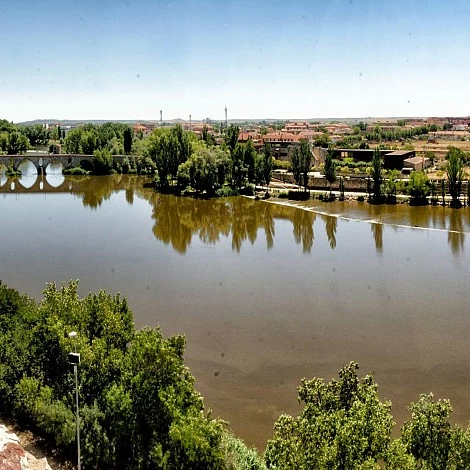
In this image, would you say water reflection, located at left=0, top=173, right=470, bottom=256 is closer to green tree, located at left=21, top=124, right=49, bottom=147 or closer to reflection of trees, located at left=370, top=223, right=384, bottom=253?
reflection of trees, located at left=370, top=223, right=384, bottom=253

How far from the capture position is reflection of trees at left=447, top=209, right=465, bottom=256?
73.8 ft

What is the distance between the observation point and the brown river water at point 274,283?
11.6m

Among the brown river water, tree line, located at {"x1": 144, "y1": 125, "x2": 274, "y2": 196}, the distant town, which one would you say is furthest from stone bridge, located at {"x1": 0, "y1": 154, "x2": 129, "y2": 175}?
the brown river water

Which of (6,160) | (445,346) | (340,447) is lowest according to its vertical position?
(445,346)

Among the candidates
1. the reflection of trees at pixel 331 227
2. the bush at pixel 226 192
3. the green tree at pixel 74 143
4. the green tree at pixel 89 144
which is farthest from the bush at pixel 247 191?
A: the green tree at pixel 74 143

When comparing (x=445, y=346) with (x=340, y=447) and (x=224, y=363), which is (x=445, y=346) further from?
(x=340, y=447)

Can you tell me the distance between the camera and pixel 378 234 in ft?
82.2

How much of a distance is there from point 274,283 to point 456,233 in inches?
437

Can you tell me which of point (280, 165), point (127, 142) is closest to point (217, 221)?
point (280, 165)

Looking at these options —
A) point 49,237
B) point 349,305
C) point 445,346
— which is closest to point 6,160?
point 49,237

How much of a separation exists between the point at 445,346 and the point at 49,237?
56.2 ft

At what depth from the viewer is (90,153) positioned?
54156 mm

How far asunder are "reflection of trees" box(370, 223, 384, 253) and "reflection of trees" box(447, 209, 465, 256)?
2625 millimetres

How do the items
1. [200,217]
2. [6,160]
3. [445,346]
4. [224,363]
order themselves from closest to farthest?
1. [224,363]
2. [445,346]
3. [200,217]
4. [6,160]
